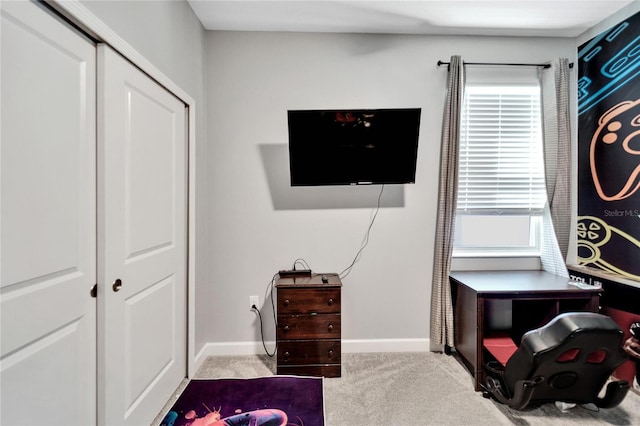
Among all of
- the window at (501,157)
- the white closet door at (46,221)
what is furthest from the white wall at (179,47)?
the window at (501,157)

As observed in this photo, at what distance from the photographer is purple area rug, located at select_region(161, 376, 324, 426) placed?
5.88 feet

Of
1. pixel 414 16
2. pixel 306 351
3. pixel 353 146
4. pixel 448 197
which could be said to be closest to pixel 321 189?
pixel 353 146

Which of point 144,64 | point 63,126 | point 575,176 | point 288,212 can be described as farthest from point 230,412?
point 575,176

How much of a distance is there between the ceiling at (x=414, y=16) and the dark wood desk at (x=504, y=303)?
208 centimetres

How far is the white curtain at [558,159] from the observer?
246 cm

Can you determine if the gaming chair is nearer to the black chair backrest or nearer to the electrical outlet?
the black chair backrest

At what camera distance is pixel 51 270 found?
114cm

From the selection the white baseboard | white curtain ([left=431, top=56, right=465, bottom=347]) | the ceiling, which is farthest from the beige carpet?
the ceiling

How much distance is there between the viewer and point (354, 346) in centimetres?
260

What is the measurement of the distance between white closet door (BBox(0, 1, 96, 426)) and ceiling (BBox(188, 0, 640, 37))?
1349 mm

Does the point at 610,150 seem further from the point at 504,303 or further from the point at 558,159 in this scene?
the point at 504,303

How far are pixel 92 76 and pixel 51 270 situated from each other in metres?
0.85

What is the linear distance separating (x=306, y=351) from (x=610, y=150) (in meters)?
2.83

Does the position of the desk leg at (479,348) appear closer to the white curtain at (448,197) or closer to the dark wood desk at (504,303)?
the dark wood desk at (504,303)
